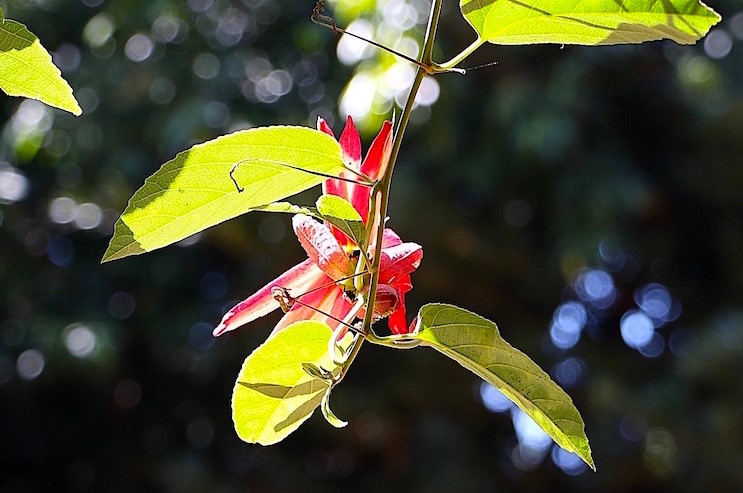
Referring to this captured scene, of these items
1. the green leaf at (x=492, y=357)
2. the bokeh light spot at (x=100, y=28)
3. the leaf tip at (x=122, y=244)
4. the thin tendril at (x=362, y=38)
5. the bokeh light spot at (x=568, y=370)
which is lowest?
the bokeh light spot at (x=568, y=370)

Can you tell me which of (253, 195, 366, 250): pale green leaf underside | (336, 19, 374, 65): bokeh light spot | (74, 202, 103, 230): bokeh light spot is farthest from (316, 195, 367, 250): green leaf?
(74, 202, 103, 230): bokeh light spot

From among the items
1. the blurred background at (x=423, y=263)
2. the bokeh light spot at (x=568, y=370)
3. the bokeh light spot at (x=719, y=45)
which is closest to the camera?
the blurred background at (x=423, y=263)

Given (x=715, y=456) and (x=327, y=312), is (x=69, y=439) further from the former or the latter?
(x=327, y=312)

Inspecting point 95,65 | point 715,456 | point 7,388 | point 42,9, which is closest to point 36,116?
point 95,65

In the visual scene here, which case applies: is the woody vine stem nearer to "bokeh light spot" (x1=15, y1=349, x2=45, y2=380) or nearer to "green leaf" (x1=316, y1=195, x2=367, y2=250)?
"green leaf" (x1=316, y1=195, x2=367, y2=250)

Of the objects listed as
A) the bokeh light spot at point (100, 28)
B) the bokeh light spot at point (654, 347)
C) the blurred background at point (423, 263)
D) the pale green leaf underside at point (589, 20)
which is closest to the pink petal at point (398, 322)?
the pale green leaf underside at point (589, 20)

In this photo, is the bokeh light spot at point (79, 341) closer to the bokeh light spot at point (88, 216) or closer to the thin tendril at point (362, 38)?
the bokeh light spot at point (88, 216)
